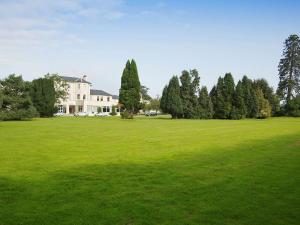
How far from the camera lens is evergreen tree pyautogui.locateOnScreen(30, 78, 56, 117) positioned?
63.1 metres

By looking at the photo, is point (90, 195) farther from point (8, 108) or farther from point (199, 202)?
point (8, 108)

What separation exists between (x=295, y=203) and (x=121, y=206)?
406 centimetres

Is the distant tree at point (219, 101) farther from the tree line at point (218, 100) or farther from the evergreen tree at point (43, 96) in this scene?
the evergreen tree at point (43, 96)

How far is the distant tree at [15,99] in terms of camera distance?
49.1 meters

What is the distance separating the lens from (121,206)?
7867 mm

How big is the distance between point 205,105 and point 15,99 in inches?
1505

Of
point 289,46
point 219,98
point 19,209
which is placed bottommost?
point 19,209

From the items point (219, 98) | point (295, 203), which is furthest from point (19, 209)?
point (219, 98)

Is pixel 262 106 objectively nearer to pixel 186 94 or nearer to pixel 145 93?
pixel 186 94

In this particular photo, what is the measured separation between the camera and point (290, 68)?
9175cm

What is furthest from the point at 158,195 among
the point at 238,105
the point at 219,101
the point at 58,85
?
the point at 58,85

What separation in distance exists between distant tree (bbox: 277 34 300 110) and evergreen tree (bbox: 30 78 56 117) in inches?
2283

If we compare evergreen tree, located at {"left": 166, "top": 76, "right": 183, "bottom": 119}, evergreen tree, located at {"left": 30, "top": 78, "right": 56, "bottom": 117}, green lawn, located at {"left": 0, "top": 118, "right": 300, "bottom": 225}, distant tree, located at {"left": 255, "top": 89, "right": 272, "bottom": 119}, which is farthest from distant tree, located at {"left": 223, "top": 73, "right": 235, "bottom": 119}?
green lawn, located at {"left": 0, "top": 118, "right": 300, "bottom": 225}

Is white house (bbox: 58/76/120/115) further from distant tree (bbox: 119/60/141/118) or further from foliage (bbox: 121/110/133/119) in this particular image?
foliage (bbox: 121/110/133/119)
